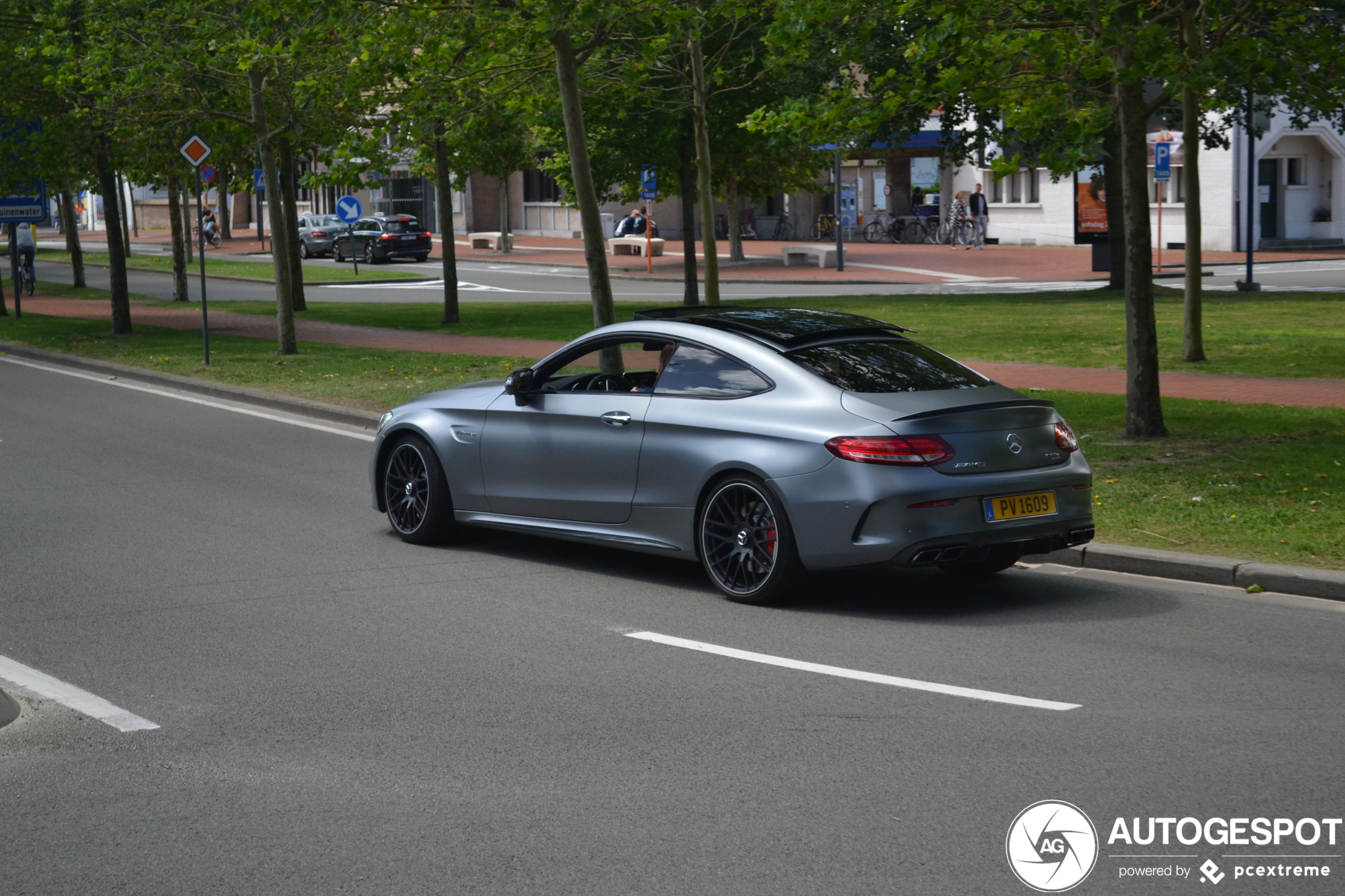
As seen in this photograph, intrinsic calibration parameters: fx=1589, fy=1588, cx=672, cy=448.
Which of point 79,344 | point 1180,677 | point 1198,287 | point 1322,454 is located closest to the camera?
point 1180,677

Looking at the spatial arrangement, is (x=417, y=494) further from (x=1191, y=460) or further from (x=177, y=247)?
(x=177, y=247)

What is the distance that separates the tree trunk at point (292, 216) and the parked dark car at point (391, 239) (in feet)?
67.9

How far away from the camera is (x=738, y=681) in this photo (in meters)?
6.39

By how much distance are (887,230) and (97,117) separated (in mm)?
40020

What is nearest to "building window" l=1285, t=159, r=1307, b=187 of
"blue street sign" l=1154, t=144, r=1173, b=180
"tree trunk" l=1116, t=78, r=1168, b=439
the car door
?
"blue street sign" l=1154, t=144, r=1173, b=180

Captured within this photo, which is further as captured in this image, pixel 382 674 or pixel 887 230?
pixel 887 230

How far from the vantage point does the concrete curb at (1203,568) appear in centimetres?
785

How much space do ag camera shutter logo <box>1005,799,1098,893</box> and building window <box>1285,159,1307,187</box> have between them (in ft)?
161

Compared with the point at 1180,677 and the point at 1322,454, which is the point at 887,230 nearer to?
the point at 1322,454

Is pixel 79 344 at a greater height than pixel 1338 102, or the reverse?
pixel 1338 102

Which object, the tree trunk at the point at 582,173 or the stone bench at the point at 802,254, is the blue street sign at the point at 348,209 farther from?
the tree trunk at the point at 582,173

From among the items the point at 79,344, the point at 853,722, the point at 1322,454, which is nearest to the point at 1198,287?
the point at 1322,454

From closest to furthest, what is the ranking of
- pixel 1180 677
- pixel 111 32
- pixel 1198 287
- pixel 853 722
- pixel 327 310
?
pixel 853 722
pixel 1180 677
pixel 1198 287
pixel 111 32
pixel 327 310

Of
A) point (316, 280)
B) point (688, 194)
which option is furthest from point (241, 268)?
point (688, 194)
